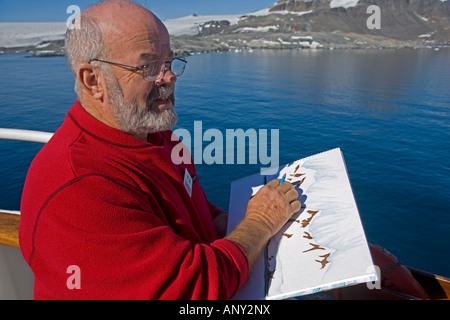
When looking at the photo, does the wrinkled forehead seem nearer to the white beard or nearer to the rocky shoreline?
the white beard

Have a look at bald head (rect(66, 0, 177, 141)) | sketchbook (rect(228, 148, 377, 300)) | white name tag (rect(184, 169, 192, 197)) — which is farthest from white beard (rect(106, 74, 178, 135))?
sketchbook (rect(228, 148, 377, 300))

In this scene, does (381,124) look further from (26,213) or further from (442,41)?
(442,41)

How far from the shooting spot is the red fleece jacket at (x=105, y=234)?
0.82 m

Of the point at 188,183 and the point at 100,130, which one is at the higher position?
the point at 100,130

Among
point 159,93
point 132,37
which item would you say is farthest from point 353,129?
point 132,37

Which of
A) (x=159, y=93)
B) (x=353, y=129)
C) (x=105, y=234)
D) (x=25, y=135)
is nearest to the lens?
(x=105, y=234)

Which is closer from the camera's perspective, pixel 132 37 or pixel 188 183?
pixel 132 37

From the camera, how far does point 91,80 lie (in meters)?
1.08

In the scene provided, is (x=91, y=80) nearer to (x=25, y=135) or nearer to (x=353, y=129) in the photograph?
(x=25, y=135)

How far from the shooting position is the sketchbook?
40.2 inches

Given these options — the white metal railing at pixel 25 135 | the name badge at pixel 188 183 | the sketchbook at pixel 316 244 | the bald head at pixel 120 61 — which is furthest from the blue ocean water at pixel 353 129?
the bald head at pixel 120 61

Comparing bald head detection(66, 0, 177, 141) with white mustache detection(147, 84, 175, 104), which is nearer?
bald head detection(66, 0, 177, 141)

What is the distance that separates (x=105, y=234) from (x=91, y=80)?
1.80 ft

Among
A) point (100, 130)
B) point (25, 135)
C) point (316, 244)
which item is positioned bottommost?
point (316, 244)
